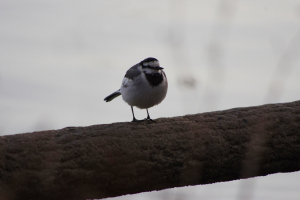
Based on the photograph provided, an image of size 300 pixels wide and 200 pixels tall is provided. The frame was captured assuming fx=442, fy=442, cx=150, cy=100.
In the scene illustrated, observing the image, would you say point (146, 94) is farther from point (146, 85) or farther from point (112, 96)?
point (112, 96)

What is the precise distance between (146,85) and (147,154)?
5.95ft

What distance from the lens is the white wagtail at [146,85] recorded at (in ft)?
16.4

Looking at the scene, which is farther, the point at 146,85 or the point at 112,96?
the point at 112,96

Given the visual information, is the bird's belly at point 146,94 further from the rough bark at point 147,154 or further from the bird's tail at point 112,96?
the rough bark at point 147,154

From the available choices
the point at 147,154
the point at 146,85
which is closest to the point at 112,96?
the point at 146,85

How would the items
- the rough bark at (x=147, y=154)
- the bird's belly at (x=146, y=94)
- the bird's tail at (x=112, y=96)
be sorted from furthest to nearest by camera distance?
the bird's tail at (x=112, y=96) → the bird's belly at (x=146, y=94) → the rough bark at (x=147, y=154)

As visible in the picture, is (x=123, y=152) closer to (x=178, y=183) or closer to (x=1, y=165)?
(x=178, y=183)

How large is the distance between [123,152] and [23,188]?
0.75 meters

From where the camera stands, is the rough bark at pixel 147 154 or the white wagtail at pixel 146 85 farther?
the white wagtail at pixel 146 85

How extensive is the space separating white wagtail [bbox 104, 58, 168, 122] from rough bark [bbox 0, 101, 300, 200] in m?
1.25

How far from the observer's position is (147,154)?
3.29 meters

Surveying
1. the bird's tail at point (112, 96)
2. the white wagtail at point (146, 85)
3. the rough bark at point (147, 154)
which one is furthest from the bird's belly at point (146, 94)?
the rough bark at point (147, 154)

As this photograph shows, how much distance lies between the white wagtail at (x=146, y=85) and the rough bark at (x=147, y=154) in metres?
1.25

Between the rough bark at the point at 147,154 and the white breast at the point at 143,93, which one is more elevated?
the white breast at the point at 143,93
